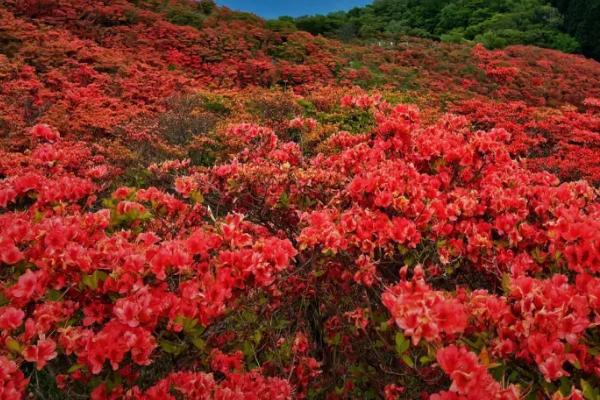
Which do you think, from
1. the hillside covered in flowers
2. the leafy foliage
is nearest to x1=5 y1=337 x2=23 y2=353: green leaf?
the hillside covered in flowers

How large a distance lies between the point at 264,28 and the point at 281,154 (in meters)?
17.4

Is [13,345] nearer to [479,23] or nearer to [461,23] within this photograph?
[479,23]

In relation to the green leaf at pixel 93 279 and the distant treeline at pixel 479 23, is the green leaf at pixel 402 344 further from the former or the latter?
the distant treeline at pixel 479 23

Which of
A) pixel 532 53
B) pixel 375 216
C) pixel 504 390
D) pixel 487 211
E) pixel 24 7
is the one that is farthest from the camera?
pixel 532 53

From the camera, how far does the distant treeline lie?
26344 mm

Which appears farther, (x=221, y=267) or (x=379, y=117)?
(x=379, y=117)

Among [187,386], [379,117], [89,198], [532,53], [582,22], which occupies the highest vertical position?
[582,22]

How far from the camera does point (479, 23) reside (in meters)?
31.2

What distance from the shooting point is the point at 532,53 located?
21.2m

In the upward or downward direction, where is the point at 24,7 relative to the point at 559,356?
upward

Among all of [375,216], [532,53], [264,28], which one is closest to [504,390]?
[375,216]

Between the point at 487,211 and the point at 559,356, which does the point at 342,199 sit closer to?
the point at 487,211

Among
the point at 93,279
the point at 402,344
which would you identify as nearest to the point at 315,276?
the point at 402,344

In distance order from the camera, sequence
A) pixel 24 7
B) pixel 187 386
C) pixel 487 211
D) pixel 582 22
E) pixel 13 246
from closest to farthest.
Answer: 1. pixel 187 386
2. pixel 13 246
3. pixel 487 211
4. pixel 24 7
5. pixel 582 22
